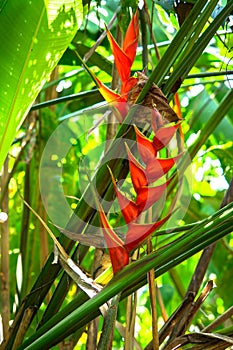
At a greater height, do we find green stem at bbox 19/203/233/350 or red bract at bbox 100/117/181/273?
red bract at bbox 100/117/181/273

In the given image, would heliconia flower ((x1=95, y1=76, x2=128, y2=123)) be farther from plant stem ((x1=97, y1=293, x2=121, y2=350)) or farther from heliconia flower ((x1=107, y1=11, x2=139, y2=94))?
plant stem ((x1=97, y1=293, x2=121, y2=350))

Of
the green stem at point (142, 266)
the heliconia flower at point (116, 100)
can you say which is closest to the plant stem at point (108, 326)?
the green stem at point (142, 266)

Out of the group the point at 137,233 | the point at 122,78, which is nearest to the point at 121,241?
the point at 137,233

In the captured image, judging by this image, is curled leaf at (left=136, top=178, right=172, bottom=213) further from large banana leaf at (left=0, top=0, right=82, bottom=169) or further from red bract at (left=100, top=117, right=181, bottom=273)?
large banana leaf at (left=0, top=0, right=82, bottom=169)

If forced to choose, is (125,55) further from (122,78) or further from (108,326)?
(108,326)

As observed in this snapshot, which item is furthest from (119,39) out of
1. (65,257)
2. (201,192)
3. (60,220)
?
(201,192)

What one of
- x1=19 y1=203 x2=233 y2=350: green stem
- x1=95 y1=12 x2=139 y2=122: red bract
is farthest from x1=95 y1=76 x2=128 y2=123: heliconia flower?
x1=19 y1=203 x2=233 y2=350: green stem

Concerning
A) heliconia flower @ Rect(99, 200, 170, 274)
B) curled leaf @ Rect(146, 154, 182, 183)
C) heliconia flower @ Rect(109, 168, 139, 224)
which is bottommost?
heliconia flower @ Rect(99, 200, 170, 274)

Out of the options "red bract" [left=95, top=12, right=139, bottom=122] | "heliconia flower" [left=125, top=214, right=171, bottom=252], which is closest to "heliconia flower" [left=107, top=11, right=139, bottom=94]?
"red bract" [left=95, top=12, right=139, bottom=122]
